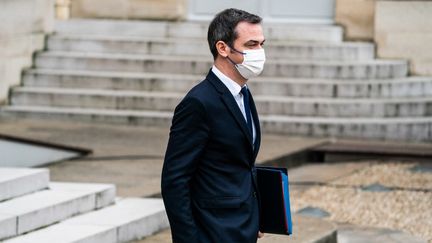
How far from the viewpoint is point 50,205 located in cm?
776

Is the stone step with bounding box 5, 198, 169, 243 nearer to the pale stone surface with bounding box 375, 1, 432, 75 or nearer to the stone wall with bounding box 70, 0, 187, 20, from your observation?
the pale stone surface with bounding box 375, 1, 432, 75

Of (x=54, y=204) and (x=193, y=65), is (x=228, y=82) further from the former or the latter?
(x=193, y=65)

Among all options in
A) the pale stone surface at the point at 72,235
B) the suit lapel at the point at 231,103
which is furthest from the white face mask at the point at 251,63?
the pale stone surface at the point at 72,235

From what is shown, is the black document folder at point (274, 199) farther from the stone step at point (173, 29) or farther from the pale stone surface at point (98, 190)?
the stone step at point (173, 29)

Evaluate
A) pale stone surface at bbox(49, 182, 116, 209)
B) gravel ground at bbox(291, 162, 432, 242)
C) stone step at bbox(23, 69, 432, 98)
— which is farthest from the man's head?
stone step at bbox(23, 69, 432, 98)

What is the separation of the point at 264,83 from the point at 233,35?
9.13 m

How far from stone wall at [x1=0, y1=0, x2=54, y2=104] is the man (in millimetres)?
9560

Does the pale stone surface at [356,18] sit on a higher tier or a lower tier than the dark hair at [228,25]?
lower

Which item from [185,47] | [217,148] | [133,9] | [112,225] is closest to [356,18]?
[185,47]

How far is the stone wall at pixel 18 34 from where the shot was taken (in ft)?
46.1

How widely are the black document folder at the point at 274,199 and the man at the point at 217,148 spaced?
186 millimetres

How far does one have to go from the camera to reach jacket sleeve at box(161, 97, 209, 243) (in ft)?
15.2

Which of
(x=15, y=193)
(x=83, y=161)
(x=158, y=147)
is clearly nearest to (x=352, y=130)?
(x=158, y=147)

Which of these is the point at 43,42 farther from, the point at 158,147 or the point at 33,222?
the point at 33,222
